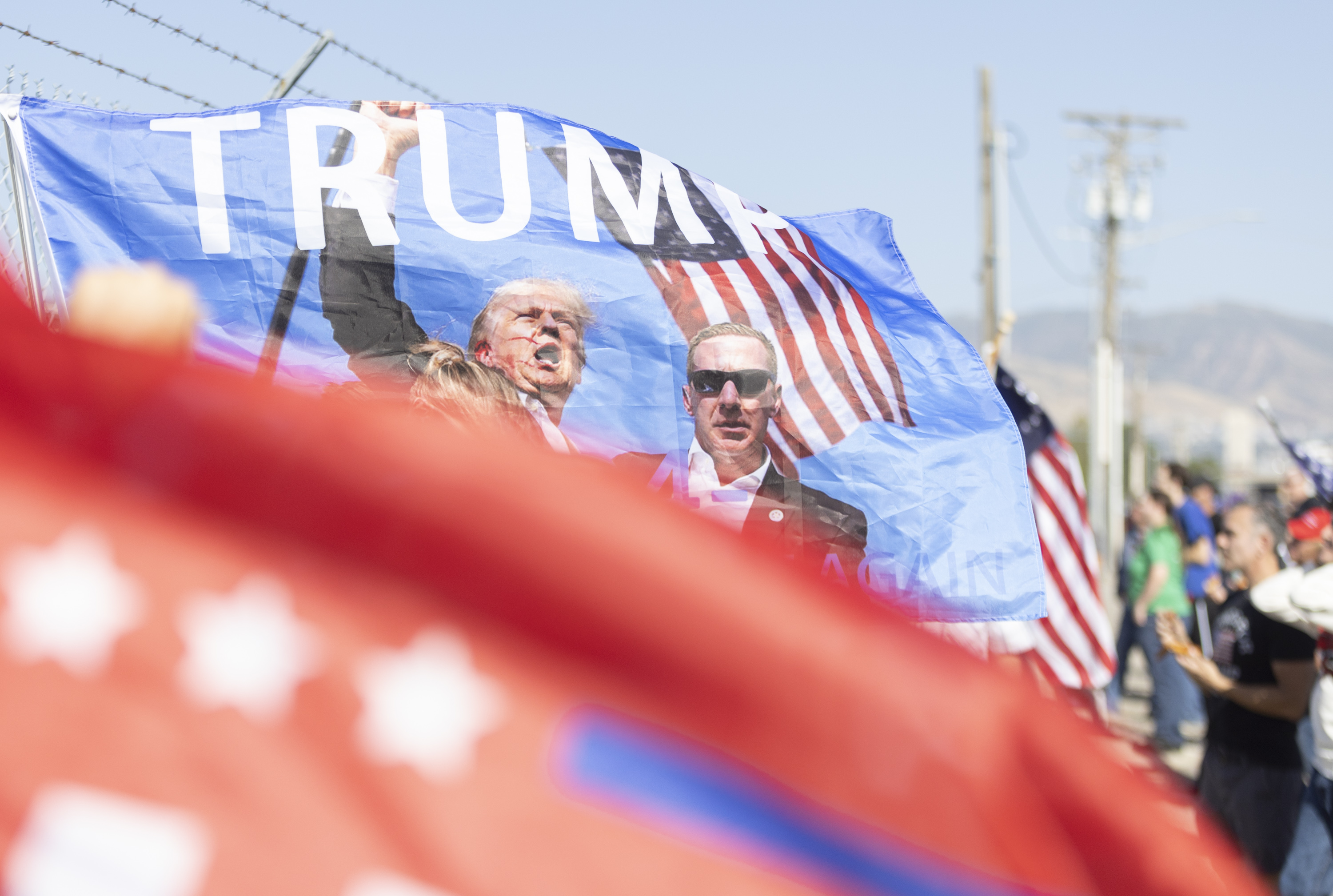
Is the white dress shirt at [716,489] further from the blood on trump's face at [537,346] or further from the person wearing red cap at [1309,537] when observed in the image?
the person wearing red cap at [1309,537]

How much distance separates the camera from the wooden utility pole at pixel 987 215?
1540 centimetres

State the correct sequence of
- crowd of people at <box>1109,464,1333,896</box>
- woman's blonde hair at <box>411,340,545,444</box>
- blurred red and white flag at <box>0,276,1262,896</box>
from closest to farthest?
1. blurred red and white flag at <box>0,276,1262,896</box>
2. woman's blonde hair at <box>411,340,545,444</box>
3. crowd of people at <box>1109,464,1333,896</box>

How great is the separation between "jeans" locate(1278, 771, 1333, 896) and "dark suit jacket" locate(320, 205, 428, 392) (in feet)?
12.6

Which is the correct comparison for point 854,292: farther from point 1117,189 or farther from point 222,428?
point 1117,189

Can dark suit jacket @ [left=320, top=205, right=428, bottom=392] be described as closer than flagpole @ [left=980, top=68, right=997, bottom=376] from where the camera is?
Yes

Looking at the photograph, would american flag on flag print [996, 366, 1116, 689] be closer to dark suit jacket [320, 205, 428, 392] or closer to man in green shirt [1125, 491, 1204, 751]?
A: man in green shirt [1125, 491, 1204, 751]

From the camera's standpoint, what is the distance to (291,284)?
118 inches

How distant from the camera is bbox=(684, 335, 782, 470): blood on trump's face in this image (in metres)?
3.26

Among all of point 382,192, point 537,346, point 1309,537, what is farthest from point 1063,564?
point 382,192

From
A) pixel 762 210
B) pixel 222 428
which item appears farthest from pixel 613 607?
pixel 762 210

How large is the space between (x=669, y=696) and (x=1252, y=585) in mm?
5108

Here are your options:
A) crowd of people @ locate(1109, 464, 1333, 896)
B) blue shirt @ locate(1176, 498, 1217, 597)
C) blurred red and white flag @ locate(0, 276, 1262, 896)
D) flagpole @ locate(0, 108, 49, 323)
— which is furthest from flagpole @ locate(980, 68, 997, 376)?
blurred red and white flag @ locate(0, 276, 1262, 896)

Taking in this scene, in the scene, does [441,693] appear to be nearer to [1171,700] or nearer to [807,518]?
[807,518]

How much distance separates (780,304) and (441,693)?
2.48 meters
